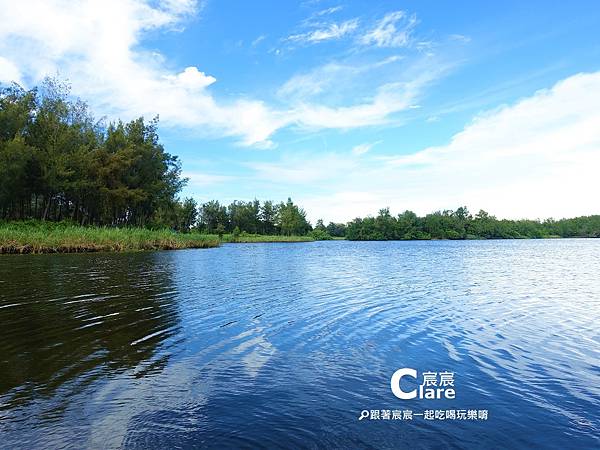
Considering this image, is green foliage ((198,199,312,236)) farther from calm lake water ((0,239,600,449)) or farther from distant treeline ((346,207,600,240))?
calm lake water ((0,239,600,449))

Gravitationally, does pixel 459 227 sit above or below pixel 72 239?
above

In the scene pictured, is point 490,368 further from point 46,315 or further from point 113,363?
point 46,315

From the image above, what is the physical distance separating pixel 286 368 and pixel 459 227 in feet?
552

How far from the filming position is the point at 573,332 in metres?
10.2

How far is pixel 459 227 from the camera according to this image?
534 ft

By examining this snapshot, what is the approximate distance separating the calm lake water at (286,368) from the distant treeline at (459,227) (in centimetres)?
15449

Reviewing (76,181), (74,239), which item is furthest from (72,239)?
(76,181)

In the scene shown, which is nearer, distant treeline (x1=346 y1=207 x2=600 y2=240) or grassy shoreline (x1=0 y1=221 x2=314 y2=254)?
grassy shoreline (x1=0 y1=221 x2=314 y2=254)

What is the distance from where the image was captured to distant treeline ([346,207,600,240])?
154 meters

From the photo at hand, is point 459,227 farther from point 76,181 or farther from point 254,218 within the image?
point 76,181

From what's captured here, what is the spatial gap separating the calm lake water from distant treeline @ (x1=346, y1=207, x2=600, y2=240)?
507 ft

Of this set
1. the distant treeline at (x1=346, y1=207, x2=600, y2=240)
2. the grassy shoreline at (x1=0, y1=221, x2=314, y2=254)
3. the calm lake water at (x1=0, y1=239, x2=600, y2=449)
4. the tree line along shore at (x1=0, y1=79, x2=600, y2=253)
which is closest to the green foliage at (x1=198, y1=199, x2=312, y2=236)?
the distant treeline at (x1=346, y1=207, x2=600, y2=240)

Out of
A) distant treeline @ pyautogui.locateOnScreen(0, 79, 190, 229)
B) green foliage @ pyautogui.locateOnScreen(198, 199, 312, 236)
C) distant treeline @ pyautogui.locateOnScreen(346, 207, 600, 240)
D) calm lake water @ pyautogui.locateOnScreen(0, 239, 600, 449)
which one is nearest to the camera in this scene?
calm lake water @ pyautogui.locateOnScreen(0, 239, 600, 449)

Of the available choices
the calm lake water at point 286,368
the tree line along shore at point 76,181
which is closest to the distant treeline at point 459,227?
the tree line along shore at point 76,181
